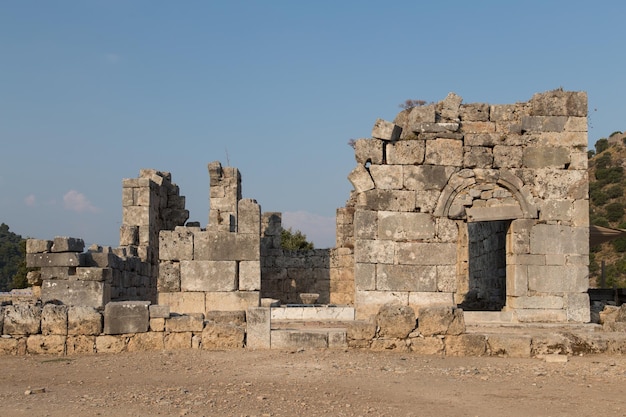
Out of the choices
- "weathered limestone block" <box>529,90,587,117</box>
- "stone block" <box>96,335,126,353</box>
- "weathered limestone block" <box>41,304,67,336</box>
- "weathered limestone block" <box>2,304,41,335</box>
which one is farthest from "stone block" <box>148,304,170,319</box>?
"weathered limestone block" <box>529,90,587,117</box>

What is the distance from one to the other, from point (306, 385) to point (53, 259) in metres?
7.56

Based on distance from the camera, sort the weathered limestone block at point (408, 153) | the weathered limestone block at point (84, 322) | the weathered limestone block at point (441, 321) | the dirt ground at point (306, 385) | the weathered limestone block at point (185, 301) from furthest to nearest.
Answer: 1. the weathered limestone block at point (408, 153)
2. the weathered limestone block at point (185, 301)
3. the weathered limestone block at point (441, 321)
4. the weathered limestone block at point (84, 322)
5. the dirt ground at point (306, 385)

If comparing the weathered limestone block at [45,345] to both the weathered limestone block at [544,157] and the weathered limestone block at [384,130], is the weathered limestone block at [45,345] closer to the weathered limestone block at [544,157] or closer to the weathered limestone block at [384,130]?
the weathered limestone block at [384,130]

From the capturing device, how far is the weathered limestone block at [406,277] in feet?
43.7

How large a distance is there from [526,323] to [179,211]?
1099 cm

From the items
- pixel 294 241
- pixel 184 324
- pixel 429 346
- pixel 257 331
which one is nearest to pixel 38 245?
pixel 184 324

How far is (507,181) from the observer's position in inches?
538

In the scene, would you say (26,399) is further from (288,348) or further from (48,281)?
(48,281)

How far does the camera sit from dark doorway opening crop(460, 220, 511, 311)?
16.5m

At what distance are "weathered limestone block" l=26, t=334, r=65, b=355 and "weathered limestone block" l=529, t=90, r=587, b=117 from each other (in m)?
9.55

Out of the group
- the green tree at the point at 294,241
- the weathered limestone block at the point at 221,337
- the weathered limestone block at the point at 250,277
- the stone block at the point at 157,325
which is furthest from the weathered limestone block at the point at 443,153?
the green tree at the point at 294,241

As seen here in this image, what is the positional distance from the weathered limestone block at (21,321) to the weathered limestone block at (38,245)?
3932mm

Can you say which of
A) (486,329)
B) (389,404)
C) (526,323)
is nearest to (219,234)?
(486,329)

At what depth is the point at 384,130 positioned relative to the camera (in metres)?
13.6
